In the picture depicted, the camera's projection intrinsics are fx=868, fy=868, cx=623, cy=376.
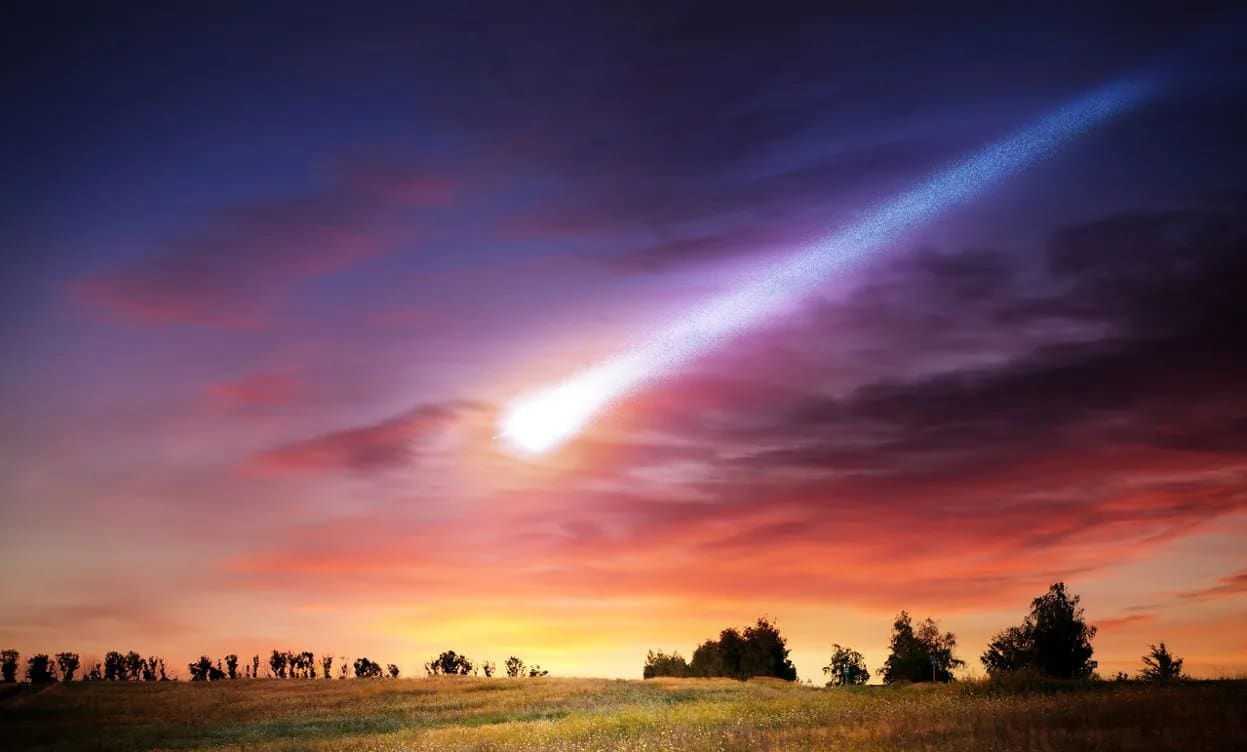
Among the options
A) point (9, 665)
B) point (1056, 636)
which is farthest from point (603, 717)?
point (9, 665)

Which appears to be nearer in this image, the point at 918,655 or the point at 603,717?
the point at 603,717

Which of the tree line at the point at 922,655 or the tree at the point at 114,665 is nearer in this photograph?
the tree line at the point at 922,655

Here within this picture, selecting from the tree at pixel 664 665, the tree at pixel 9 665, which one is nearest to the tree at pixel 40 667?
the tree at pixel 9 665

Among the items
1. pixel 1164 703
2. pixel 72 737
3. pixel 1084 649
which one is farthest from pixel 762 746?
pixel 1084 649

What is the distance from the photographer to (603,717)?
3409cm

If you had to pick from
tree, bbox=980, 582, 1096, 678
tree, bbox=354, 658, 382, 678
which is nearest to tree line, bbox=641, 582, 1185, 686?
tree, bbox=980, 582, 1096, 678

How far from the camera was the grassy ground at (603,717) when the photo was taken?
18922 millimetres

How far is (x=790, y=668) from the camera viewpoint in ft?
390

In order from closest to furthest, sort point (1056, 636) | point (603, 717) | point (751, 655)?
point (603, 717), point (1056, 636), point (751, 655)

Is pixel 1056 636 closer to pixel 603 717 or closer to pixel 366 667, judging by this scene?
pixel 603 717

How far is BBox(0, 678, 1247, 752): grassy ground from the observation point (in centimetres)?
1892

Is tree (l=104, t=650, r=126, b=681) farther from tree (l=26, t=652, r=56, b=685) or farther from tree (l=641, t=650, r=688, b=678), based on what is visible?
tree (l=641, t=650, r=688, b=678)

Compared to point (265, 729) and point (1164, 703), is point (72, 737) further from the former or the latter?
point (1164, 703)

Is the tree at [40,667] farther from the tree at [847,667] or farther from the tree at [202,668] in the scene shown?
the tree at [847,667]
